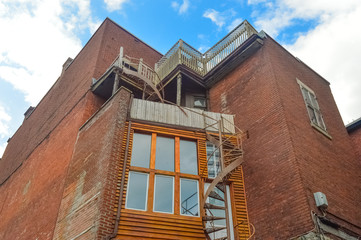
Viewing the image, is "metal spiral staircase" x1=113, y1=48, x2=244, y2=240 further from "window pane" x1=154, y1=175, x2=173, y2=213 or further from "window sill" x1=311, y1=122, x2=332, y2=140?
"window sill" x1=311, y1=122, x2=332, y2=140

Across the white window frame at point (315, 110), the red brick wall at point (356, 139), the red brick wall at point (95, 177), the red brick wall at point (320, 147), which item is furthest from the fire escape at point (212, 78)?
the red brick wall at point (356, 139)

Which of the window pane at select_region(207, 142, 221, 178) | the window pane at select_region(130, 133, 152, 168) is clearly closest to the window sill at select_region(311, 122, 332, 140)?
the window pane at select_region(207, 142, 221, 178)

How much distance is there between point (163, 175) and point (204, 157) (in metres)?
1.64

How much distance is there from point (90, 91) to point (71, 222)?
266 inches

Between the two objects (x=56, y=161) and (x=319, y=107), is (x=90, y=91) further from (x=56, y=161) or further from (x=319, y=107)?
(x=319, y=107)

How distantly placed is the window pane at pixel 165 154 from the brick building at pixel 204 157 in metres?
0.03

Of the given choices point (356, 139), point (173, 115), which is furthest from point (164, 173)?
point (356, 139)

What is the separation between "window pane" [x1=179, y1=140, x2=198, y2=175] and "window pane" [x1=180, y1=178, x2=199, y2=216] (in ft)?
1.27

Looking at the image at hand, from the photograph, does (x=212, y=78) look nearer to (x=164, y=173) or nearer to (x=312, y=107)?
(x=312, y=107)

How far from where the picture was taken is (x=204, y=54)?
16047 mm

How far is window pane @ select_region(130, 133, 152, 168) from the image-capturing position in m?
10.0

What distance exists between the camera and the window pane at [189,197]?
940 cm

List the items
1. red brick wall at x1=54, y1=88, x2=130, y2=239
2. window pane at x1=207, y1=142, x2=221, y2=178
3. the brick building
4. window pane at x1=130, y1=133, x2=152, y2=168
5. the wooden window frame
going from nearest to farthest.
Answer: red brick wall at x1=54, y1=88, x2=130, y2=239
the brick building
the wooden window frame
window pane at x1=130, y1=133, x2=152, y2=168
window pane at x1=207, y1=142, x2=221, y2=178

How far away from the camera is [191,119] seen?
1167 cm
